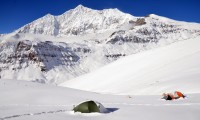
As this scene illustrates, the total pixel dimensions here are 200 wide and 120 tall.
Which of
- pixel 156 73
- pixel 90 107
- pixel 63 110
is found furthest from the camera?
pixel 156 73

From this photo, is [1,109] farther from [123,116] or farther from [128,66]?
[128,66]

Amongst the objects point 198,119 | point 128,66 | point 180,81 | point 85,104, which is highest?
point 128,66

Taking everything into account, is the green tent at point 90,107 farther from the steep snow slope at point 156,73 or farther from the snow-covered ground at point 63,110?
the steep snow slope at point 156,73

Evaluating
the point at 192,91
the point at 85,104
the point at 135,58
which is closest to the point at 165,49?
the point at 135,58

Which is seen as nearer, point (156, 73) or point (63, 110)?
point (63, 110)

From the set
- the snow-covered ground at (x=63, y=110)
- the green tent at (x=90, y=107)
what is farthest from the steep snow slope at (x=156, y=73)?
the green tent at (x=90, y=107)

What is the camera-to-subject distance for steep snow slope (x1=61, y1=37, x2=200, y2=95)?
110 ft

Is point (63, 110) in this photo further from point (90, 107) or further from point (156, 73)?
point (156, 73)

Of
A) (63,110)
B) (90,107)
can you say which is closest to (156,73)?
(63,110)

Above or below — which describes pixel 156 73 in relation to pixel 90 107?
above

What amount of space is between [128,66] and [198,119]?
4840 cm

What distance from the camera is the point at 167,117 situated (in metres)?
15.4

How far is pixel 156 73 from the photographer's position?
45.8 metres

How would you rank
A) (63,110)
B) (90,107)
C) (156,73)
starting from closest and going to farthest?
1. (90,107)
2. (63,110)
3. (156,73)
